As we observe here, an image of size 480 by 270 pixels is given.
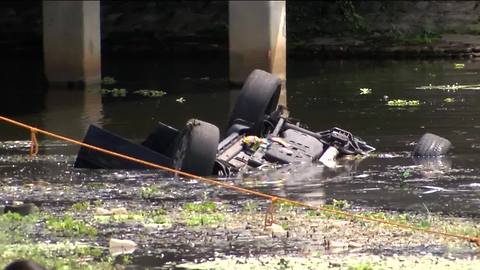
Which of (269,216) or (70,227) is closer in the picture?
(70,227)

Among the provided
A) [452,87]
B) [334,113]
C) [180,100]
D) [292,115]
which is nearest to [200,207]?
[292,115]

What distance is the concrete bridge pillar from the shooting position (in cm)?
2967

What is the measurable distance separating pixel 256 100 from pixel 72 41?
47.8 ft

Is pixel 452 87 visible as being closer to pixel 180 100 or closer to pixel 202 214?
pixel 180 100

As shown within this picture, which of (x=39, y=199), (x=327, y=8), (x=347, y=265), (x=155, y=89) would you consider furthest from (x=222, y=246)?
(x=327, y=8)

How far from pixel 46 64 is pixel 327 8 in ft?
42.5

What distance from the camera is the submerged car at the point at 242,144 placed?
1479cm

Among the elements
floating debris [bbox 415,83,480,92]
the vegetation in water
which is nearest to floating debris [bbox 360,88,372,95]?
floating debris [bbox 415,83,480,92]

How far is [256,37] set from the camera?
29.8 metres

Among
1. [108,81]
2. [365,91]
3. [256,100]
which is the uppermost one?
[256,100]

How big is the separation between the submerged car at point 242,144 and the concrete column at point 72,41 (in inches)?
540

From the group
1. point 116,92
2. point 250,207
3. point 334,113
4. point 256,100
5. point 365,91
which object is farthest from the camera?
point 116,92

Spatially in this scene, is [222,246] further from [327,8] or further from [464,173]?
[327,8]

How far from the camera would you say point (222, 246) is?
11109 millimetres
